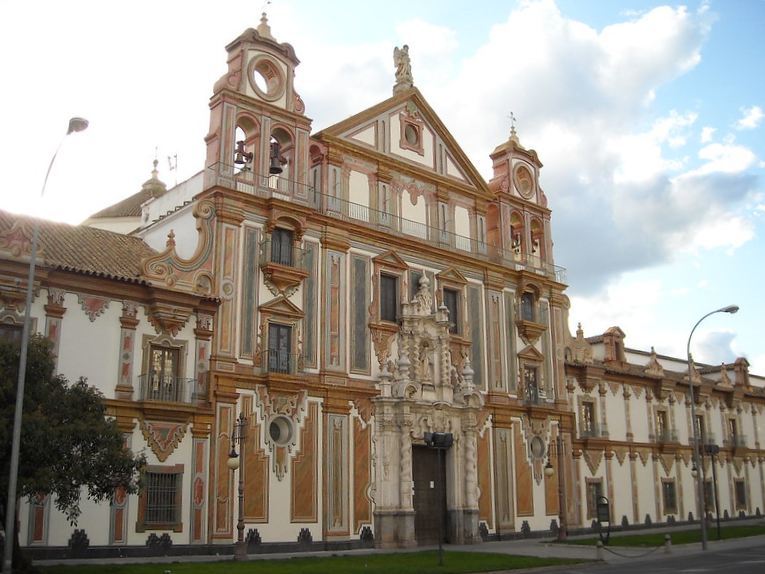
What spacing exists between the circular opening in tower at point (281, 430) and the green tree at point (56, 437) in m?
9.63

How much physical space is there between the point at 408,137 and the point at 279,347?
12701 mm

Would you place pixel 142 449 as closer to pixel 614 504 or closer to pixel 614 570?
pixel 614 570

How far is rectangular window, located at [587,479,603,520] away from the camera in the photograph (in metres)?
44.5

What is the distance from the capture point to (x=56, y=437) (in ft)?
62.8

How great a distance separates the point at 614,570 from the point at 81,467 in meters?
14.9

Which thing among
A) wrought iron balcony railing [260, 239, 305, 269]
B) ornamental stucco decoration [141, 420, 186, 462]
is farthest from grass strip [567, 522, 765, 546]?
ornamental stucco decoration [141, 420, 186, 462]

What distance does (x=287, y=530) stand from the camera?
2986 centimetres

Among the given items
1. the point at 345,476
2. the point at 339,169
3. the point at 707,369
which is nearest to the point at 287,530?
the point at 345,476

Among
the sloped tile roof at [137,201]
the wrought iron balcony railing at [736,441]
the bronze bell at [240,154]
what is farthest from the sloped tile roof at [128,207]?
the wrought iron balcony railing at [736,441]

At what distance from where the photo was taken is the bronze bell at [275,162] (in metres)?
33.7

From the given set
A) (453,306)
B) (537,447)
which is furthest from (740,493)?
(453,306)

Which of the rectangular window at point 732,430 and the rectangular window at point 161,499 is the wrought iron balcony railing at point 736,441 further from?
the rectangular window at point 161,499

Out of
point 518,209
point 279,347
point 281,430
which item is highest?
point 518,209

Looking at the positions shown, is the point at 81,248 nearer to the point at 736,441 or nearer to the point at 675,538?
the point at 675,538
